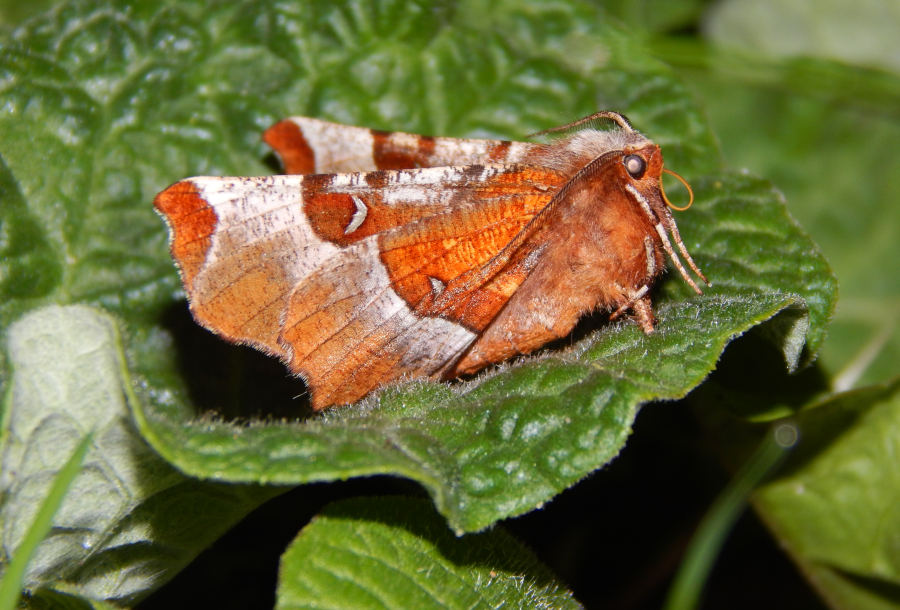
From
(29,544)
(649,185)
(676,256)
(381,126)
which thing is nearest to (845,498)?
(676,256)

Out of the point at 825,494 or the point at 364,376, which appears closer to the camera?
the point at 364,376

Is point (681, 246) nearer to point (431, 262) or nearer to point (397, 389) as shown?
point (431, 262)

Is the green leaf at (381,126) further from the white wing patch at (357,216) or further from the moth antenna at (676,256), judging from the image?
the white wing patch at (357,216)

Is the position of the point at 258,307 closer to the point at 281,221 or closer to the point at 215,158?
the point at 281,221

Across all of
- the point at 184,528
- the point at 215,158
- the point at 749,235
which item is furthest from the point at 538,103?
the point at 184,528

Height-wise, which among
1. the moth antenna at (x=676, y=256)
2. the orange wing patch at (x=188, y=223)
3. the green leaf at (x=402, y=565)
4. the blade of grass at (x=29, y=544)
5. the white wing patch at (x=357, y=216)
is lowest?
the green leaf at (x=402, y=565)

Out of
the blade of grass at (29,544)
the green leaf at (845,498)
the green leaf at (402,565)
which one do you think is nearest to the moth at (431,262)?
the green leaf at (402,565)
